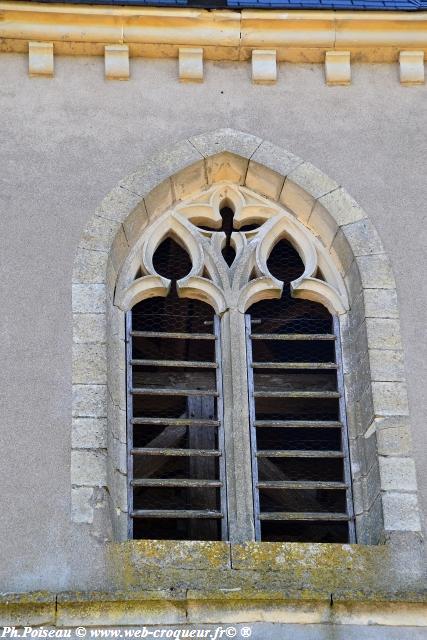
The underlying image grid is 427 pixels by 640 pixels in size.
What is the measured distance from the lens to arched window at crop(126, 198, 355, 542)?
31.0 feet

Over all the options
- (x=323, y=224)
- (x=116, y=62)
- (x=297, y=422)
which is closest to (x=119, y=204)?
(x=116, y=62)

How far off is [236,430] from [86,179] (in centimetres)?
169

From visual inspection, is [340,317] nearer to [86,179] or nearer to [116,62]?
[86,179]

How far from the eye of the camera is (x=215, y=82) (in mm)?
10711

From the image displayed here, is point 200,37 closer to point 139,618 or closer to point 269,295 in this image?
point 269,295

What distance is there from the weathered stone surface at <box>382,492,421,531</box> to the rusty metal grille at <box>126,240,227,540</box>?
83cm

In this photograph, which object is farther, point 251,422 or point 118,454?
point 251,422

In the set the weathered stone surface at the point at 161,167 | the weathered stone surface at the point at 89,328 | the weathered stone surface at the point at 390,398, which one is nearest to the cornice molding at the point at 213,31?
the weathered stone surface at the point at 161,167

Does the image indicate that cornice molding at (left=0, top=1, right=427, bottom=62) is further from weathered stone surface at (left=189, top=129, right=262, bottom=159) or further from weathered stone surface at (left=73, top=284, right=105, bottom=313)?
weathered stone surface at (left=73, top=284, right=105, bottom=313)

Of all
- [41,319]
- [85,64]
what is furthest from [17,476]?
[85,64]

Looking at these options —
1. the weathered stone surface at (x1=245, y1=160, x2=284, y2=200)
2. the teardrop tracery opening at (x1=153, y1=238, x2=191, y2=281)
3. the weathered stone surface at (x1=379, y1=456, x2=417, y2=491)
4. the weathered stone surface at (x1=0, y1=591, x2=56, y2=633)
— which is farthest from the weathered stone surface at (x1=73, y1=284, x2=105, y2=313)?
the weathered stone surface at (x1=0, y1=591, x2=56, y2=633)

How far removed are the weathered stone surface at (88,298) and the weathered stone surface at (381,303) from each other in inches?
55.5

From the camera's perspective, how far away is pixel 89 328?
959 cm

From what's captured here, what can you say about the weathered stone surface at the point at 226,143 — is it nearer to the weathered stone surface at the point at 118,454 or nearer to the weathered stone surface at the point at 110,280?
the weathered stone surface at the point at 110,280
